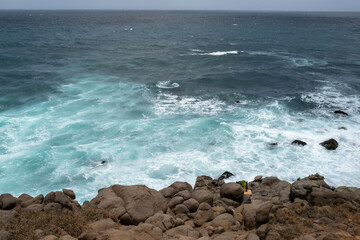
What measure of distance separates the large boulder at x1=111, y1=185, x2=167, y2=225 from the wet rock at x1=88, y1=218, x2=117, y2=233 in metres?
1.59

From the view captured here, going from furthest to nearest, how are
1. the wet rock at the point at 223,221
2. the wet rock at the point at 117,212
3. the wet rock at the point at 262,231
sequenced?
the wet rock at the point at 117,212
the wet rock at the point at 223,221
the wet rock at the point at 262,231

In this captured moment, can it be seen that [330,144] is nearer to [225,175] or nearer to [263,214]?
[225,175]

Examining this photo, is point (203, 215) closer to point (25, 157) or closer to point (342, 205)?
point (342, 205)

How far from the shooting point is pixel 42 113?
1502 inches

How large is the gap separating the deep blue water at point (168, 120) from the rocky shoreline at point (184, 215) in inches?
244

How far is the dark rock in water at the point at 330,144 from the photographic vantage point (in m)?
30.3

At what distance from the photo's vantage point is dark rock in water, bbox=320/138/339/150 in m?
30.3

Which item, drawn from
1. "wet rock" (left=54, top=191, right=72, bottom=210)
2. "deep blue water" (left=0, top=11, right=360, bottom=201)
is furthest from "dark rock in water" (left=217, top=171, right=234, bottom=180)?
"wet rock" (left=54, top=191, right=72, bottom=210)

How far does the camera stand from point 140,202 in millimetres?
17875

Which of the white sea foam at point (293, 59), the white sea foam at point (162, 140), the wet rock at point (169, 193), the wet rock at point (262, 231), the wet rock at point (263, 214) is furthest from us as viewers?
the white sea foam at point (293, 59)

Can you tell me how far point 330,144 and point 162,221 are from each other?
73.3ft

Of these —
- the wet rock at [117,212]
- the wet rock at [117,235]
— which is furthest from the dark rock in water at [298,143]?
the wet rock at [117,235]

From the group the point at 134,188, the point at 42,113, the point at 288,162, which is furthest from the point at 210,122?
the point at 42,113

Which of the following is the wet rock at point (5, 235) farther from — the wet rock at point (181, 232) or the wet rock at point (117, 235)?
the wet rock at point (181, 232)
